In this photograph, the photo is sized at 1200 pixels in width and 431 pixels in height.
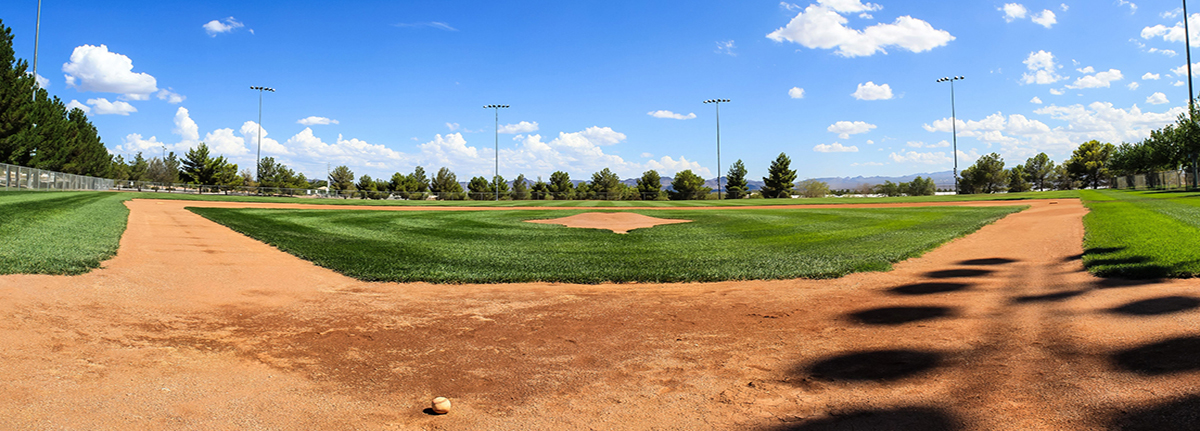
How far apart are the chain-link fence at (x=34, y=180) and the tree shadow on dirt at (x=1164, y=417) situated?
146 feet

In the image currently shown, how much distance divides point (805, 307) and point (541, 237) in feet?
31.2

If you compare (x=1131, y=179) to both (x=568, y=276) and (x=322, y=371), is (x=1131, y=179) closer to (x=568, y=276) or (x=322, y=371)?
(x=568, y=276)

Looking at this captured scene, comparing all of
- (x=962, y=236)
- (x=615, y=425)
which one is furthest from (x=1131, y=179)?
(x=615, y=425)

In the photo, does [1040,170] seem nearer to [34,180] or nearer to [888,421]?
[888,421]

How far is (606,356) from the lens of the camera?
4.41m

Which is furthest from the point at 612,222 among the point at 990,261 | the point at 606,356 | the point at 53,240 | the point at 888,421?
the point at 888,421

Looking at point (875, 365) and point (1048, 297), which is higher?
point (1048, 297)

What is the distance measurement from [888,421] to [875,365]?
101 cm

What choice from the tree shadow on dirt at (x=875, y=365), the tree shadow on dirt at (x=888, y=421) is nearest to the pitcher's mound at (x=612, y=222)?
the tree shadow on dirt at (x=875, y=365)

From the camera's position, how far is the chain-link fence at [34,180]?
3153cm

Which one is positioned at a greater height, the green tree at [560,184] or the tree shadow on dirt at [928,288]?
the green tree at [560,184]

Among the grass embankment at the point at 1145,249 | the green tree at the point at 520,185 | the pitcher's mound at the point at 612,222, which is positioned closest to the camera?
the grass embankment at the point at 1145,249

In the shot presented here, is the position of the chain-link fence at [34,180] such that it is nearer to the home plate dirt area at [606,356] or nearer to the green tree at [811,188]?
the home plate dirt area at [606,356]

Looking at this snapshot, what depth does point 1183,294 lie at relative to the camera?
510 cm
